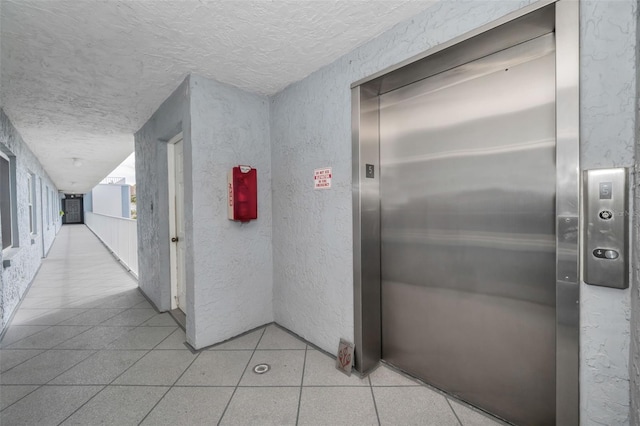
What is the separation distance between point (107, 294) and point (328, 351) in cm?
390

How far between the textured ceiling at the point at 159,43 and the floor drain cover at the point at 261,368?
2548 millimetres

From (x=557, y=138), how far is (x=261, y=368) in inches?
96.8

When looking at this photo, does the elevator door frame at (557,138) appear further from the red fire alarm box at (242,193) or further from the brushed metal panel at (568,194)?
the red fire alarm box at (242,193)

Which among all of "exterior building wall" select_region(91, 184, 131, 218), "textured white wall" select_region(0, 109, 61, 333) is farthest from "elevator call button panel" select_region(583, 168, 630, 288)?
"exterior building wall" select_region(91, 184, 131, 218)

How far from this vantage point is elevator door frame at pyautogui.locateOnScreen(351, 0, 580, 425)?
1154mm

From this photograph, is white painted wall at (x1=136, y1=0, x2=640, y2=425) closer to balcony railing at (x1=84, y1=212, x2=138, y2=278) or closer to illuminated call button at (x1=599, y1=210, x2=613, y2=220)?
illuminated call button at (x1=599, y1=210, x2=613, y2=220)

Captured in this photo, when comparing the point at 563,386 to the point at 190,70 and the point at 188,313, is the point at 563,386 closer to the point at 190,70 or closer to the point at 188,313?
the point at 188,313

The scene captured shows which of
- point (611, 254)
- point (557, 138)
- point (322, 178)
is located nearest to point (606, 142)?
point (557, 138)

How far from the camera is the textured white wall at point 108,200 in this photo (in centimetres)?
1665

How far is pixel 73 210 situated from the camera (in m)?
24.3

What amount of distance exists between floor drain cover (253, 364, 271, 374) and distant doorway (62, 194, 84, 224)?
102 ft

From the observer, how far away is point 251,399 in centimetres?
178

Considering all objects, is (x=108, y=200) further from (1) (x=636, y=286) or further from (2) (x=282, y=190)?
(1) (x=636, y=286)

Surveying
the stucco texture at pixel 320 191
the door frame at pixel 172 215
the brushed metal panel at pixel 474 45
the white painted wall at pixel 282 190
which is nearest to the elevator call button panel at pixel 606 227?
the brushed metal panel at pixel 474 45
